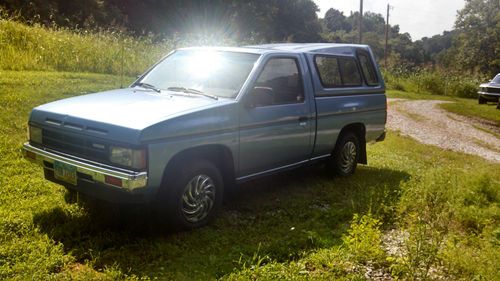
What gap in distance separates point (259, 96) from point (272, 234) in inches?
59.6

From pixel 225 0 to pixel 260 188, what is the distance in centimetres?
4689

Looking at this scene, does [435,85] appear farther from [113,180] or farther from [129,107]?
[113,180]

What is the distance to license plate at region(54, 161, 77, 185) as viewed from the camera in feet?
14.4

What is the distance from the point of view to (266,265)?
408 centimetres

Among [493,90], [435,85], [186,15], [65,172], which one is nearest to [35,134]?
[65,172]

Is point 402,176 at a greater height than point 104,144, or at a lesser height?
lesser

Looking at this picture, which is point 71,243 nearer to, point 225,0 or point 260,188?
point 260,188

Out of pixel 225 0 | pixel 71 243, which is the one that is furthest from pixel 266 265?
pixel 225 0

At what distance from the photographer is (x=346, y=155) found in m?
7.28

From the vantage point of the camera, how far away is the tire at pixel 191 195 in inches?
177

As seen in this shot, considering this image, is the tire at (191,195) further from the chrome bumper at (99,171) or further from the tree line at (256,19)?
the tree line at (256,19)

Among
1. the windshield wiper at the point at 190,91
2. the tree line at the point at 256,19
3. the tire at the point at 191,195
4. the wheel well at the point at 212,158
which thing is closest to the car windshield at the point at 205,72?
the windshield wiper at the point at 190,91

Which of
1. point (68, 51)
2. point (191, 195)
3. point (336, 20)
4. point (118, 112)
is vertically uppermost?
point (336, 20)

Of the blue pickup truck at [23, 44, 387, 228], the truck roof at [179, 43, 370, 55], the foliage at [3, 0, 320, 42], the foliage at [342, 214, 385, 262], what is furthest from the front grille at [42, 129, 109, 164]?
the foliage at [3, 0, 320, 42]
